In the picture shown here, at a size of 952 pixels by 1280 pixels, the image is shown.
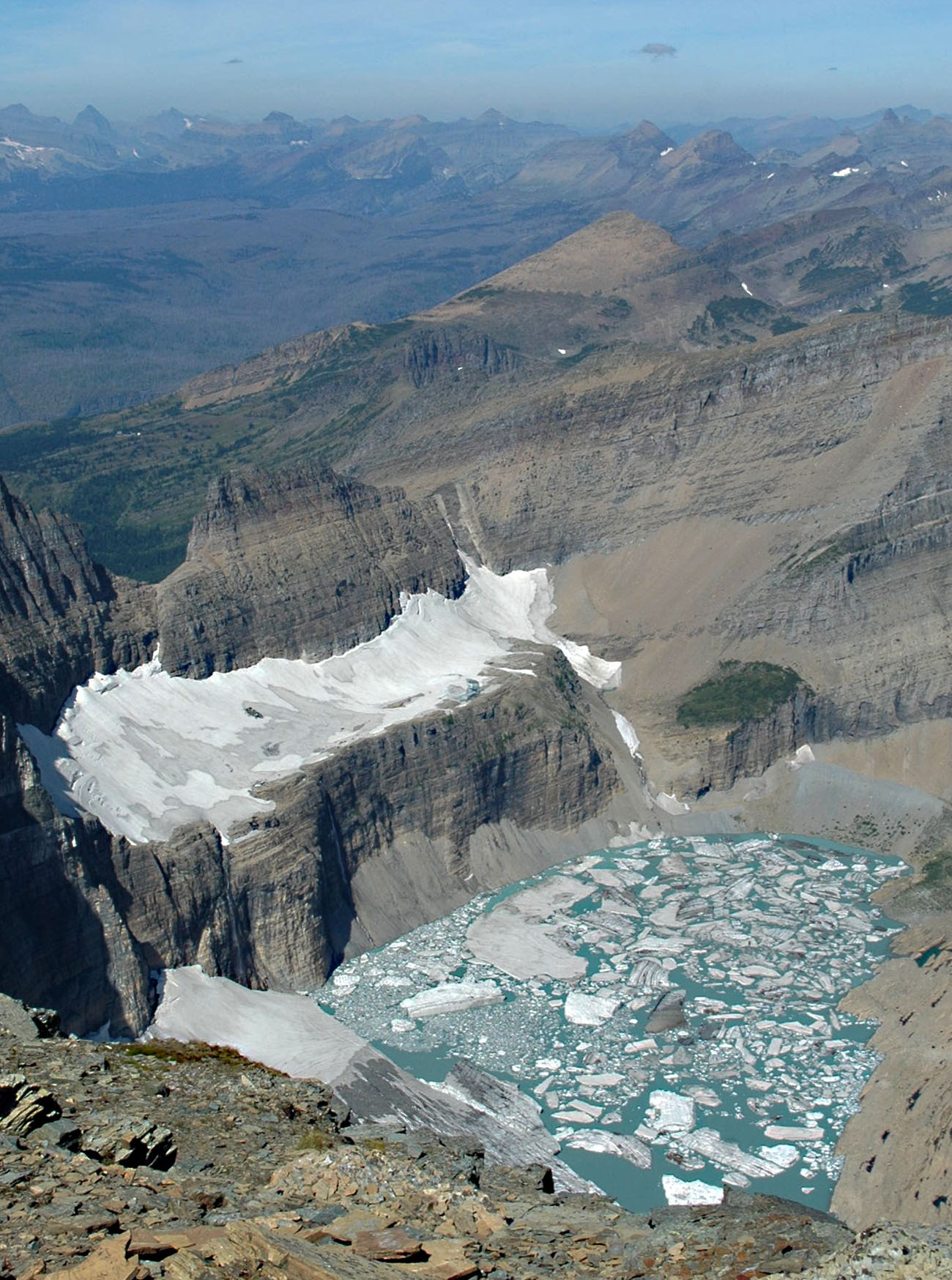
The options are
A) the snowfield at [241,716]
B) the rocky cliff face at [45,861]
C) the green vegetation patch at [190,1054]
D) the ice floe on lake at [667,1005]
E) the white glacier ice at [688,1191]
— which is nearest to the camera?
the green vegetation patch at [190,1054]

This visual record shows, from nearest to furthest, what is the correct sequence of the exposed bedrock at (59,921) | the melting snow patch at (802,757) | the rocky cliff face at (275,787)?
the exposed bedrock at (59,921) < the rocky cliff face at (275,787) < the melting snow patch at (802,757)

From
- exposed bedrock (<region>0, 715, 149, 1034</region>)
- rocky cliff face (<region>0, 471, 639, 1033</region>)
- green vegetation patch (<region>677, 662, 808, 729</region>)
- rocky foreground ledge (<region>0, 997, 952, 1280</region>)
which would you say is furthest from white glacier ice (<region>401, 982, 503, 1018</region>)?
rocky foreground ledge (<region>0, 997, 952, 1280</region>)

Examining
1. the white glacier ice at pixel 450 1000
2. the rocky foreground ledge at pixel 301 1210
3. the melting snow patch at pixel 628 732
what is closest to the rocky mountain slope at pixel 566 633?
the melting snow patch at pixel 628 732

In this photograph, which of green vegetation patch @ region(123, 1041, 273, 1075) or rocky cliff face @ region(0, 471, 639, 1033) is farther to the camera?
rocky cliff face @ region(0, 471, 639, 1033)

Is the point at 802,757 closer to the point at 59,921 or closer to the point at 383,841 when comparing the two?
the point at 383,841

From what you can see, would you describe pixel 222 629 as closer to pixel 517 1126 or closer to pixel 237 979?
pixel 237 979

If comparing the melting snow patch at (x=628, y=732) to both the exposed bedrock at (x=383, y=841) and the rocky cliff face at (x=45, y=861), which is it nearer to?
the exposed bedrock at (x=383, y=841)

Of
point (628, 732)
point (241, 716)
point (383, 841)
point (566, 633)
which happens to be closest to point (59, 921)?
point (383, 841)

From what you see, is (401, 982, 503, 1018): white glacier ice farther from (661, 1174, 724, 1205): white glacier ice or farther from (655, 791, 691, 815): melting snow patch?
(655, 791, 691, 815): melting snow patch
